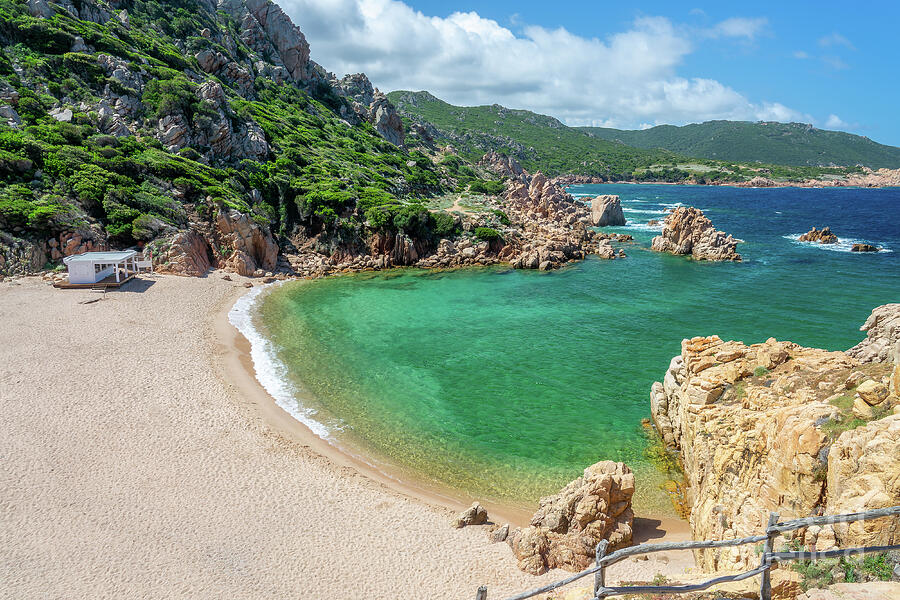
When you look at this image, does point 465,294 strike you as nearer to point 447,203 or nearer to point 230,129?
point 447,203

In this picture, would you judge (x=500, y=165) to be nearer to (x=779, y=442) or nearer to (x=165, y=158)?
(x=165, y=158)

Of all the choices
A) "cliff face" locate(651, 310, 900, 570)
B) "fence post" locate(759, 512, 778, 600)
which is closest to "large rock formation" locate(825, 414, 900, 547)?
"cliff face" locate(651, 310, 900, 570)

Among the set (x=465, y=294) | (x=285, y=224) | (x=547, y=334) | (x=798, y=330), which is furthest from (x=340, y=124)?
(x=798, y=330)

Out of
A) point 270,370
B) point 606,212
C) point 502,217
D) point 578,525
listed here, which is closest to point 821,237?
point 606,212

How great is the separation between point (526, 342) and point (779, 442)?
20.6 meters

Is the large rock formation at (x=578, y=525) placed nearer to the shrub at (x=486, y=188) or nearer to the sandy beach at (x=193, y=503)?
the sandy beach at (x=193, y=503)

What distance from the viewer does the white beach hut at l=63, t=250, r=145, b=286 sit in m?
32.9

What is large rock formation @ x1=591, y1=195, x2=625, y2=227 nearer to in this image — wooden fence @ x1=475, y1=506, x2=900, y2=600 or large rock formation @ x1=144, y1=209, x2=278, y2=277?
large rock formation @ x1=144, y1=209, x2=278, y2=277

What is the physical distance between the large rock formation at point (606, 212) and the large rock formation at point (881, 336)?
67199mm

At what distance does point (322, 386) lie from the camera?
24.4 meters

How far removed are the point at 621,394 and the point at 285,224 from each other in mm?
41968

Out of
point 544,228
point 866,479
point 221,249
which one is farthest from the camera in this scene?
point 544,228

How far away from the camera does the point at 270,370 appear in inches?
1020

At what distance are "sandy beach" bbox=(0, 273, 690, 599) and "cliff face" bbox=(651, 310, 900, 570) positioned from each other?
2.23 meters
